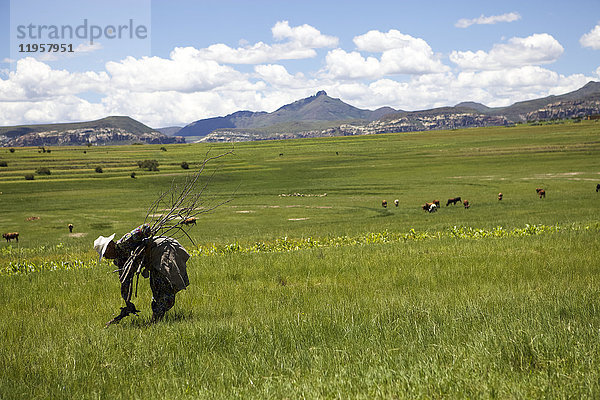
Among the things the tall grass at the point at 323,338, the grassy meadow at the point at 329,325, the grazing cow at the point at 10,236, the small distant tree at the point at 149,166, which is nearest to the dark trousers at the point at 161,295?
the grassy meadow at the point at 329,325

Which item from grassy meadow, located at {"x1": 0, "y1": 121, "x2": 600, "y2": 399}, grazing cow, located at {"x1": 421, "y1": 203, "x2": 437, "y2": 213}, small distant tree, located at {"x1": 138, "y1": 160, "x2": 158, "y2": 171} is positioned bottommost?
grazing cow, located at {"x1": 421, "y1": 203, "x2": 437, "y2": 213}

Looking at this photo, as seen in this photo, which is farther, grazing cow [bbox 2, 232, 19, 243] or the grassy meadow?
grazing cow [bbox 2, 232, 19, 243]

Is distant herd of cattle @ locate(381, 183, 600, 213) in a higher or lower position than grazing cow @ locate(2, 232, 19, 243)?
higher

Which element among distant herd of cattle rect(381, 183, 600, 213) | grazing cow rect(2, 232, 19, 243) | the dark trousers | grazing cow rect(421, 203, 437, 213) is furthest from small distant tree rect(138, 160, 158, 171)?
the dark trousers

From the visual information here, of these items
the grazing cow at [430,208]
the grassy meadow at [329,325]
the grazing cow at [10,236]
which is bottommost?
the grazing cow at [10,236]

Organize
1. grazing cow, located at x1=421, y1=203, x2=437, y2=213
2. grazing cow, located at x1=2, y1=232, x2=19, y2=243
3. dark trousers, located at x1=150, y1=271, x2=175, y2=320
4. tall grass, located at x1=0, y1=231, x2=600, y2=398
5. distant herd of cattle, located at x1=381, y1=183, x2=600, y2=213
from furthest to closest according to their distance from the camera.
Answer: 1. distant herd of cattle, located at x1=381, y1=183, x2=600, y2=213
2. grazing cow, located at x1=421, y1=203, x2=437, y2=213
3. grazing cow, located at x1=2, y1=232, x2=19, y2=243
4. dark trousers, located at x1=150, y1=271, x2=175, y2=320
5. tall grass, located at x1=0, y1=231, x2=600, y2=398

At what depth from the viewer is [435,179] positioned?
241 feet

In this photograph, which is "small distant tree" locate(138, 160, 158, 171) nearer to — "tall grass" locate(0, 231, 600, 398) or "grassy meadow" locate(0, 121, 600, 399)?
"grassy meadow" locate(0, 121, 600, 399)

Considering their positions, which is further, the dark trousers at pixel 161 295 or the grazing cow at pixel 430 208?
the grazing cow at pixel 430 208

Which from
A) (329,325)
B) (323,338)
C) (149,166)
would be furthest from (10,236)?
(149,166)

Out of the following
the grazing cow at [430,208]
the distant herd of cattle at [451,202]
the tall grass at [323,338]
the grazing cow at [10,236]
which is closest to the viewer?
the tall grass at [323,338]

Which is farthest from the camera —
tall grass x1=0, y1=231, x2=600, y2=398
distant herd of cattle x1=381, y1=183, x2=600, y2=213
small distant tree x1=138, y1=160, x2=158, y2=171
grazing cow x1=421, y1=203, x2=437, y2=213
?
small distant tree x1=138, y1=160, x2=158, y2=171

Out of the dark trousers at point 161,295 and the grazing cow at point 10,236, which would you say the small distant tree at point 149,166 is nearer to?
the grazing cow at point 10,236

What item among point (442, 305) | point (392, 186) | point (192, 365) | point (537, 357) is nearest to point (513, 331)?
point (537, 357)
